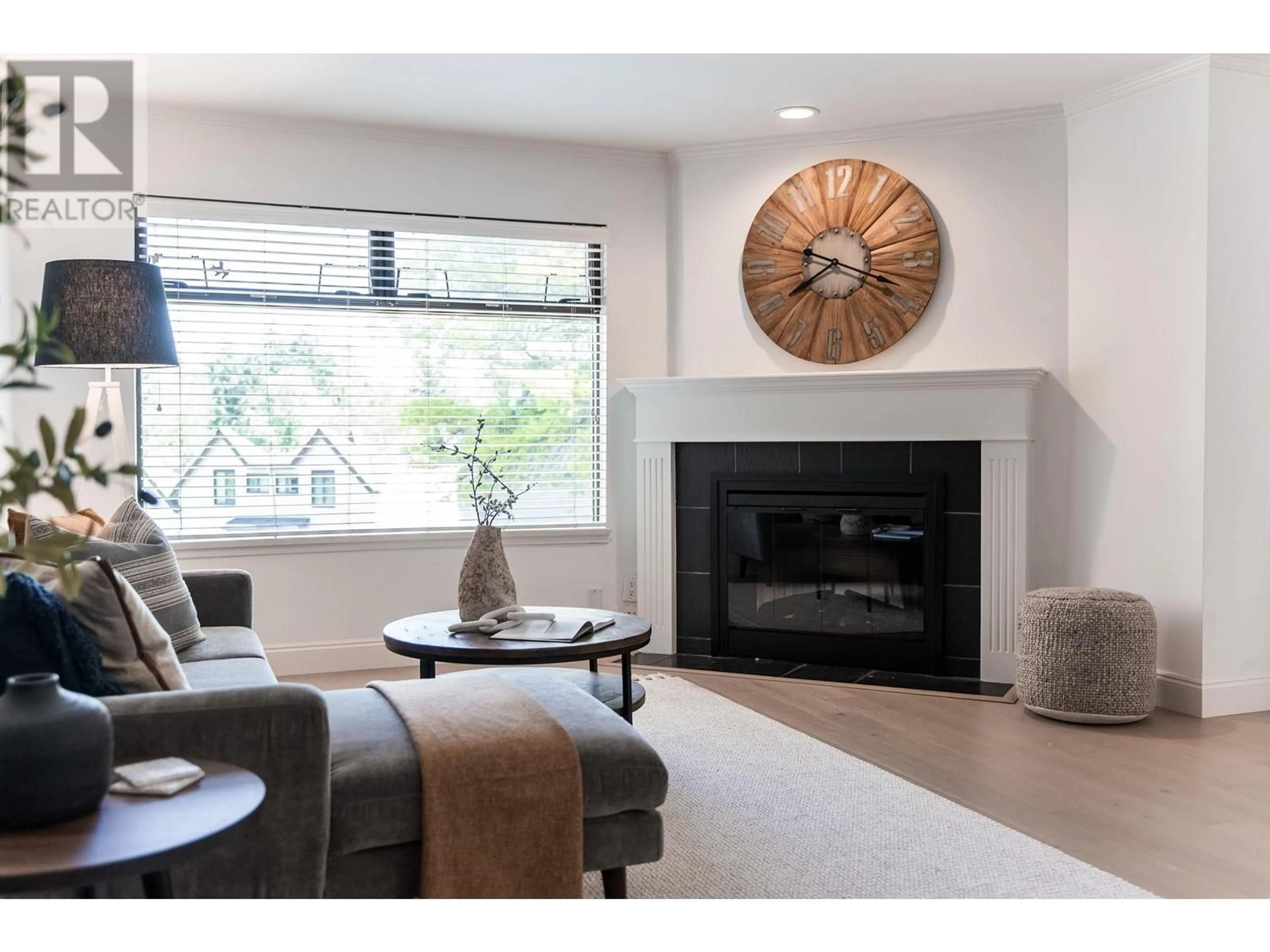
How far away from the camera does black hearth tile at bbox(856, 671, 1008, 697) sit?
4527 millimetres

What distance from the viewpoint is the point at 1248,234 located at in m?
4.11

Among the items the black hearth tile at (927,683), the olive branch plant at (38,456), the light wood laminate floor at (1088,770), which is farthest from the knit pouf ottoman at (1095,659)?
the olive branch plant at (38,456)

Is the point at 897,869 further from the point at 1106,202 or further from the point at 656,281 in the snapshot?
the point at 656,281

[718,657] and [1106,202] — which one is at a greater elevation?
Result: [1106,202]

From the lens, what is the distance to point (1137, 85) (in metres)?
4.29

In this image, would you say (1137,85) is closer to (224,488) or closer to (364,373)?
(364,373)

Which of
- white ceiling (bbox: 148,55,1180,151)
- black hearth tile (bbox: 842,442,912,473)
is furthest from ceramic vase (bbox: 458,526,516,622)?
black hearth tile (bbox: 842,442,912,473)

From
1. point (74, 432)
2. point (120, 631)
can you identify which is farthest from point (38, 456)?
point (120, 631)

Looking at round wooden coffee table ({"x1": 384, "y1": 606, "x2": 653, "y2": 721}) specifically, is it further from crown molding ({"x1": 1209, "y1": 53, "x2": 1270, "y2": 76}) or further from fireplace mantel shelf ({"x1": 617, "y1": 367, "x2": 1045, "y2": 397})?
crown molding ({"x1": 1209, "y1": 53, "x2": 1270, "y2": 76})

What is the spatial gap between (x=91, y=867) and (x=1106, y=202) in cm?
434

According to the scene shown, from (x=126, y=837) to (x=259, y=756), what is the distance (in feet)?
1.52

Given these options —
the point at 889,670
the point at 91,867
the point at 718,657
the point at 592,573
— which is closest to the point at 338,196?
the point at 592,573

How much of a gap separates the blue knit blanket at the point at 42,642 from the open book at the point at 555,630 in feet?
4.57
